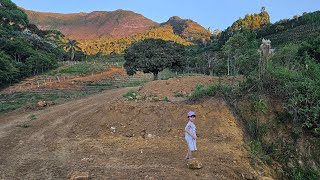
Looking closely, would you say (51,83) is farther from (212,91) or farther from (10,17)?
(10,17)

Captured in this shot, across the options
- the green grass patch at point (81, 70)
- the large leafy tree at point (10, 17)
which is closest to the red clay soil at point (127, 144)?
the green grass patch at point (81, 70)

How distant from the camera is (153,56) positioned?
23234 mm

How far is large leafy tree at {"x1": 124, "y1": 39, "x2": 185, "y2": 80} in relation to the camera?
22.9 metres

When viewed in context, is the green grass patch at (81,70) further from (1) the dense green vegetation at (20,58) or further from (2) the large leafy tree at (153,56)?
(2) the large leafy tree at (153,56)

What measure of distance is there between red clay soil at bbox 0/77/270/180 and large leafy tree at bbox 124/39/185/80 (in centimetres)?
1143

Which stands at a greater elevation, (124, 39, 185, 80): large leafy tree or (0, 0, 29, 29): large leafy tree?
(0, 0, 29, 29): large leafy tree

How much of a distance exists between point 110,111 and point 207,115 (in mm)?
3003

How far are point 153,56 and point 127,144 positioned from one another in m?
15.1

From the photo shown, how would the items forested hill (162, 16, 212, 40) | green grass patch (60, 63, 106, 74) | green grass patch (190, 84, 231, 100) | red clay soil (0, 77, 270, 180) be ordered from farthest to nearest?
forested hill (162, 16, 212, 40)
green grass patch (60, 63, 106, 74)
green grass patch (190, 84, 231, 100)
red clay soil (0, 77, 270, 180)

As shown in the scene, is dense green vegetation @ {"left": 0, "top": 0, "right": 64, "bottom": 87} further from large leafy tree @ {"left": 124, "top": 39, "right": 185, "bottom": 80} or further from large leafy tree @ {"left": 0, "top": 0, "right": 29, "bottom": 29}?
large leafy tree @ {"left": 0, "top": 0, "right": 29, "bottom": 29}

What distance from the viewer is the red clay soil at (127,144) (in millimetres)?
6824

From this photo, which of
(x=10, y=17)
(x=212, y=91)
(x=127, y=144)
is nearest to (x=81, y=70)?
(x=10, y=17)

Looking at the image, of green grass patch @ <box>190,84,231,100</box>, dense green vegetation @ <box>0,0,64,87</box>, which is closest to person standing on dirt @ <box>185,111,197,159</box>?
green grass patch @ <box>190,84,231,100</box>

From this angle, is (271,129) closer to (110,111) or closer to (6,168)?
(110,111)
